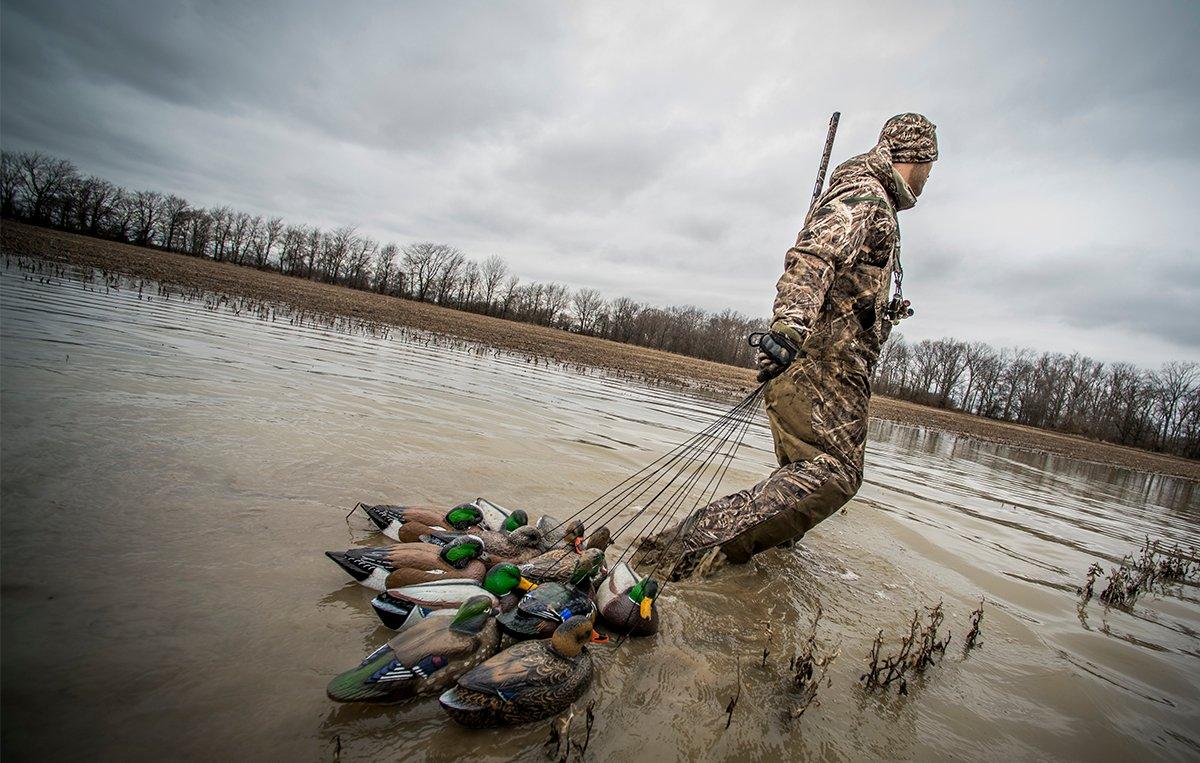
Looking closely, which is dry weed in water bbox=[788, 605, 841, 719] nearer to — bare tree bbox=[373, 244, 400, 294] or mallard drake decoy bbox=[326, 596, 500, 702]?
mallard drake decoy bbox=[326, 596, 500, 702]

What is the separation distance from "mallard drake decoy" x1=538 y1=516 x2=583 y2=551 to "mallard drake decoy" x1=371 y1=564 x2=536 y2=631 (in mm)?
778

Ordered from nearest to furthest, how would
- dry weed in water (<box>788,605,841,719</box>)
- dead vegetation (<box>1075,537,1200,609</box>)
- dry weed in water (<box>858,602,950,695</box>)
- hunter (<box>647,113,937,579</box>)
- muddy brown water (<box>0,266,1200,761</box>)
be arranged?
muddy brown water (<box>0,266,1200,761</box>) → dry weed in water (<box>788,605,841,719</box>) → dry weed in water (<box>858,602,950,695</box>) → hunter (<box>647,113,937,579</box>) → dead vegetation (<box>1075,537,1200,609</box>)

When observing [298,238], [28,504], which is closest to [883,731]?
[28,504]

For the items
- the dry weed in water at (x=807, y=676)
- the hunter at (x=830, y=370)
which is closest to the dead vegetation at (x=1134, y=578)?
the hunter at (x=830, y=370)

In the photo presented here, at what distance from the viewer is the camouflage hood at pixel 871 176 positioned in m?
3.85

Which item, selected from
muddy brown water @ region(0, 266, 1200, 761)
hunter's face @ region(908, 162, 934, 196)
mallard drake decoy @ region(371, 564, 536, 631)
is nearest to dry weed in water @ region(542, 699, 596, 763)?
muddy brown water @ region(0, 266, 1200, 761)

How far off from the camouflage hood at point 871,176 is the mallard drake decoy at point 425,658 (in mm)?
3922

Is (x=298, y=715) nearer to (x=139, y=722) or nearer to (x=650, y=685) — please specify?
(x=139, y=722)

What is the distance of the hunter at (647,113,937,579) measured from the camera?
11.9 feet

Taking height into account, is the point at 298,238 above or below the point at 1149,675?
above

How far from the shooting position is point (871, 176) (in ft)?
12.8

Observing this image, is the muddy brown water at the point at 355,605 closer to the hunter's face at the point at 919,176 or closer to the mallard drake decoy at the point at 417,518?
the mallard drake decoy at the point at 417,518

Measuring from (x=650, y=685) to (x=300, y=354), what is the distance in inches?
429

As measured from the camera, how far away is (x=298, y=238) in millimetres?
117062
